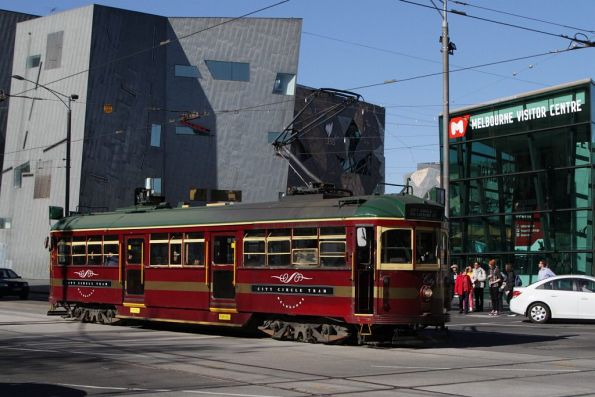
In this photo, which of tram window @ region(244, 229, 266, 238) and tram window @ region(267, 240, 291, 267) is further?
tram window @ region(244, 229, 266, 238)

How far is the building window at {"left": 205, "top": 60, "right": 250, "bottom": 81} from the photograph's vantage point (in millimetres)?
52969

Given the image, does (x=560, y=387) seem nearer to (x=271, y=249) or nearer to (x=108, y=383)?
(x=108, y=383)

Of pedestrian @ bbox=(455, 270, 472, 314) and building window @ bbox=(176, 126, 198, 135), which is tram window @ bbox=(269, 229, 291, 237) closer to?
pedestrian @ bbox=(455, 270, 472, 314)

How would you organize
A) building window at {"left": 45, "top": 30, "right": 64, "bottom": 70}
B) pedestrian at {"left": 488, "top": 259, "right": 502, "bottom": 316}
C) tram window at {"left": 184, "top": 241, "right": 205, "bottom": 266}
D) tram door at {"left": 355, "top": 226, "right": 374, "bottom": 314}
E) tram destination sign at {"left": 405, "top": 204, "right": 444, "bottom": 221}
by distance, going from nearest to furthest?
tram door at {"left": 355, "top": 226, "right": 374, "bottom": 314}
tram destination sign at {"left": 405, "top": 204, "right": 444, "bottom": 221}
tram window at {"left": 184, "top": 241, "right": 205, "bottom": 266}
pedestrian at {"left": 488, "top": 259, "right": 502, "bottom": 316}
building window at {"left": 45, "top": 30, "right": 64, "bottom": 70}

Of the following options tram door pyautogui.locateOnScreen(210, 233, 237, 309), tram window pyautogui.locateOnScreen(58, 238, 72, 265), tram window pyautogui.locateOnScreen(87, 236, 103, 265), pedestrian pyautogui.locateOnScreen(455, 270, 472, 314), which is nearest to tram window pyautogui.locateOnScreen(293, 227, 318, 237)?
tram door pyautogui.locateOnScreen(210, 233, 237, 309)

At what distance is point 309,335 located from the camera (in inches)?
656

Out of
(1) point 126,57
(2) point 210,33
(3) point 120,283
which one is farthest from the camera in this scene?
(2) point 210,33

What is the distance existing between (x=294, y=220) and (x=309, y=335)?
2.36 metres

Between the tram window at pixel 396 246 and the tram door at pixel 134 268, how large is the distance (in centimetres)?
714

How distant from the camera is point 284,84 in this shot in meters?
53.8

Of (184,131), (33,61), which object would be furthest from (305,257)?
(33,61)

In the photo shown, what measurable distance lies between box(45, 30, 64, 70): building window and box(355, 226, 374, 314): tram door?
3807cm

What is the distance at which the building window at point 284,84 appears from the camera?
5362 centimetres

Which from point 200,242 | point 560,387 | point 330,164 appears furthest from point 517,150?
point 330,164
